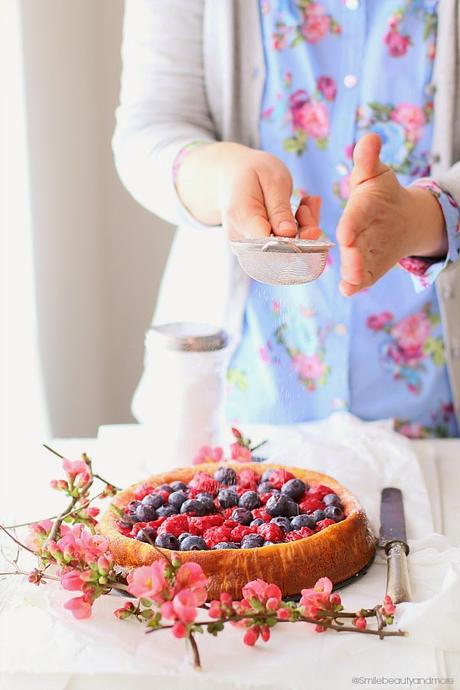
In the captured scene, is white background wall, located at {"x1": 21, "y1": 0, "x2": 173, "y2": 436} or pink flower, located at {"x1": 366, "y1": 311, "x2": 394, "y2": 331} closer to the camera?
pink flower, located at {"x1": 366, "y1": 311, "x2": 394, "y2": 331}

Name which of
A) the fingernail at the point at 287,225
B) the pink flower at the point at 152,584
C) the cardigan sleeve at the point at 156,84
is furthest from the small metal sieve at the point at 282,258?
the cardigan sleeve at the point at 156,84

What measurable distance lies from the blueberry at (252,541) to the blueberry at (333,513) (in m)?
0.09

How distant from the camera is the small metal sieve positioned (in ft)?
2.82

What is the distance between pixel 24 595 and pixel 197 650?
0.61ft

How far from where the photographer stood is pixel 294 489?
953 millimetres

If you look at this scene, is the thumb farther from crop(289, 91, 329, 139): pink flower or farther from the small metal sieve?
crop(289, 91, 329, 139): pink flower

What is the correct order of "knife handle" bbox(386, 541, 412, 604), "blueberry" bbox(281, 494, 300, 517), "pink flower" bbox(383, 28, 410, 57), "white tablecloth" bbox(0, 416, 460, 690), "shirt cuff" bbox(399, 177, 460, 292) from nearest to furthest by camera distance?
"white tablecloth" bbox(0, 416, 460, 690) < "knife handle" bbox(386, 541, 412, 604) < "blueberry" bbox(281, 494, 300, 517) < "shirt cuff" bbox(399, 177, 460, 292) < "pink flower" bbox(383, 28, 410, 57)

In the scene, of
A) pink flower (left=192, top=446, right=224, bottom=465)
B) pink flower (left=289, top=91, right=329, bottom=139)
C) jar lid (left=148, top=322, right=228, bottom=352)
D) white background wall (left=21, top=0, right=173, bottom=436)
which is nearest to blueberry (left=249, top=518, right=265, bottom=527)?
pink flower (left=192, top=446, right=224, bottom=465)

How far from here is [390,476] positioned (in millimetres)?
1137

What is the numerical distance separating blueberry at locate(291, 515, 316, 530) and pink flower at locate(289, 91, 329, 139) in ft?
2.15

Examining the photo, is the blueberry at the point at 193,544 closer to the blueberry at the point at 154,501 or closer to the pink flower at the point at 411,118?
the blueberry at the point at 154,501

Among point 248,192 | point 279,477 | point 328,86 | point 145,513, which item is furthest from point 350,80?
point 145,513

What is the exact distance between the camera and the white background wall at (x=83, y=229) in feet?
6.33

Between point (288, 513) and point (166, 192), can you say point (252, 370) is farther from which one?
point (288, 513)
